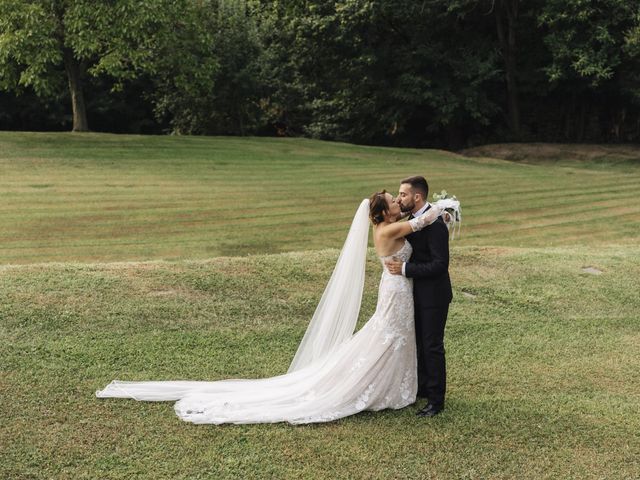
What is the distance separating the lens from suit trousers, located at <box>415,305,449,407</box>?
6758mm

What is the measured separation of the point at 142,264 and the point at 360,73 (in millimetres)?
26550

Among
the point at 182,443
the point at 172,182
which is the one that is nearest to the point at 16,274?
the point at 182,443

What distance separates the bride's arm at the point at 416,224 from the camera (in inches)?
257

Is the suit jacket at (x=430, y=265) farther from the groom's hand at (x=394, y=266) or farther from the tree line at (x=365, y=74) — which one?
the tree line at (x=365, y=74)

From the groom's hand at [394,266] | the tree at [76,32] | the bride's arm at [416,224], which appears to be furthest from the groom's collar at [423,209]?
the tree at [76,32]

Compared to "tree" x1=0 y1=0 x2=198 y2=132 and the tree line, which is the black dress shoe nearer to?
"tree" x1=0 y1=0 x2=198 y2=132

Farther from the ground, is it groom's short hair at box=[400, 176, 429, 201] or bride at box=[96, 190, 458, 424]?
groom's short hair at box=[400, 176, 429, 201]

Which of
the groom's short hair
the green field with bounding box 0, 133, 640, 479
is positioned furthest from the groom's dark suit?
the green field with bounding box 0, 133, 640, 479

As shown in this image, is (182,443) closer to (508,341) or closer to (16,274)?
(508,341)

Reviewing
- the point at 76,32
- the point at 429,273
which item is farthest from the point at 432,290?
the point at 76,32

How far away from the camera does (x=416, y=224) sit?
652 centimetres

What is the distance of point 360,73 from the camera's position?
119 ft

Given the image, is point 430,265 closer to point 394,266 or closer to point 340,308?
point 394,266

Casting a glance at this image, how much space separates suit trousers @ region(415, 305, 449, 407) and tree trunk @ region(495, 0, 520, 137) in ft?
101
